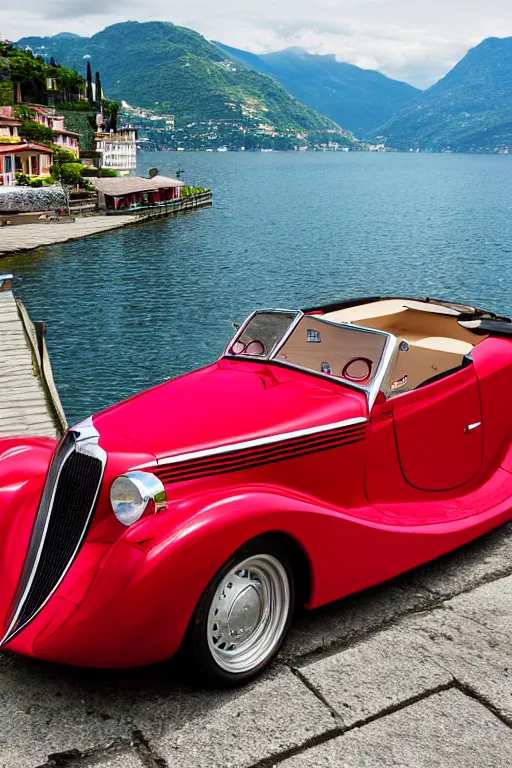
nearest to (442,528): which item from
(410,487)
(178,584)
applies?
(410,487)

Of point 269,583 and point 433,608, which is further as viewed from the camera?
point 433,608

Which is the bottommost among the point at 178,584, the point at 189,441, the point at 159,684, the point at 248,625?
the point at 159,684

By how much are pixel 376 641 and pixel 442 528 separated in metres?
1.14

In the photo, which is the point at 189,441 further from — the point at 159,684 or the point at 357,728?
the point at 357,728

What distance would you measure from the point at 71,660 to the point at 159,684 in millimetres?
560

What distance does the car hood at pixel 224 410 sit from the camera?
4281 millimetres

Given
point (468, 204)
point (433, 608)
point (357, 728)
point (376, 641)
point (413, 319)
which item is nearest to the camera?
point (357, 728)

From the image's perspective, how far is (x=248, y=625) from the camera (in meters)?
4.10

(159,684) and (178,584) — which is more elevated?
(178,584)

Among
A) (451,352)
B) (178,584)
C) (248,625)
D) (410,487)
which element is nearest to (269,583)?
(248,625)

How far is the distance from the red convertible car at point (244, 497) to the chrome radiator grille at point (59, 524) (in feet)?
0.04

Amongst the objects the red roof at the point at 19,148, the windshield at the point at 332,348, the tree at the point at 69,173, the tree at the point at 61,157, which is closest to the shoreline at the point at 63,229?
the tree at the point at 69,173

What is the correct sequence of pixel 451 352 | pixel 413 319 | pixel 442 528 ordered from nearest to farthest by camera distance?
pixel 442 528 → pixel 451 352 → pixel 413 319

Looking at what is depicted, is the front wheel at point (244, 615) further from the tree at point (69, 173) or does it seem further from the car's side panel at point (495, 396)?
the tree at point (69, 173)
